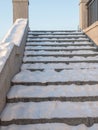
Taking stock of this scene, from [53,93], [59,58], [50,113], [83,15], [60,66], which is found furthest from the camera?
[83,15]

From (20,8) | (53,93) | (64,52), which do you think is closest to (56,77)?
(53,93)

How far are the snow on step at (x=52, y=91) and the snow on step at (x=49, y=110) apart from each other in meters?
0.20

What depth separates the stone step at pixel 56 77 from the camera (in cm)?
545

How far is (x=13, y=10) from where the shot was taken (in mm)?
12023

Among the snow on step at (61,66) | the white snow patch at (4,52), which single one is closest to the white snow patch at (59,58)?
the snow on step at (61,66)

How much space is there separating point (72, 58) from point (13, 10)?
556 cm

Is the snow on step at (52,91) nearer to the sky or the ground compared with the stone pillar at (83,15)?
nearer to the ground

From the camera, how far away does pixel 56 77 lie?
5754 mm

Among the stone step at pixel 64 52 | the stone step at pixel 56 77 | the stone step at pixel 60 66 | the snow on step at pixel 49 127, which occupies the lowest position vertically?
the snow on step at pixel 49 127

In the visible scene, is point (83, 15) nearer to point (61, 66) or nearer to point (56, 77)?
point (61, 66)

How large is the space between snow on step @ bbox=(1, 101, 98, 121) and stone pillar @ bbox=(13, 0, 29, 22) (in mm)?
7967

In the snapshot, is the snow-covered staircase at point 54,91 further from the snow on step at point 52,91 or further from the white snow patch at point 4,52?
the white snow patch at point 4,52

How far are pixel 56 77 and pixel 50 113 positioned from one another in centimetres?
150

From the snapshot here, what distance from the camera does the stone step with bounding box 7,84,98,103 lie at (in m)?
4.80
